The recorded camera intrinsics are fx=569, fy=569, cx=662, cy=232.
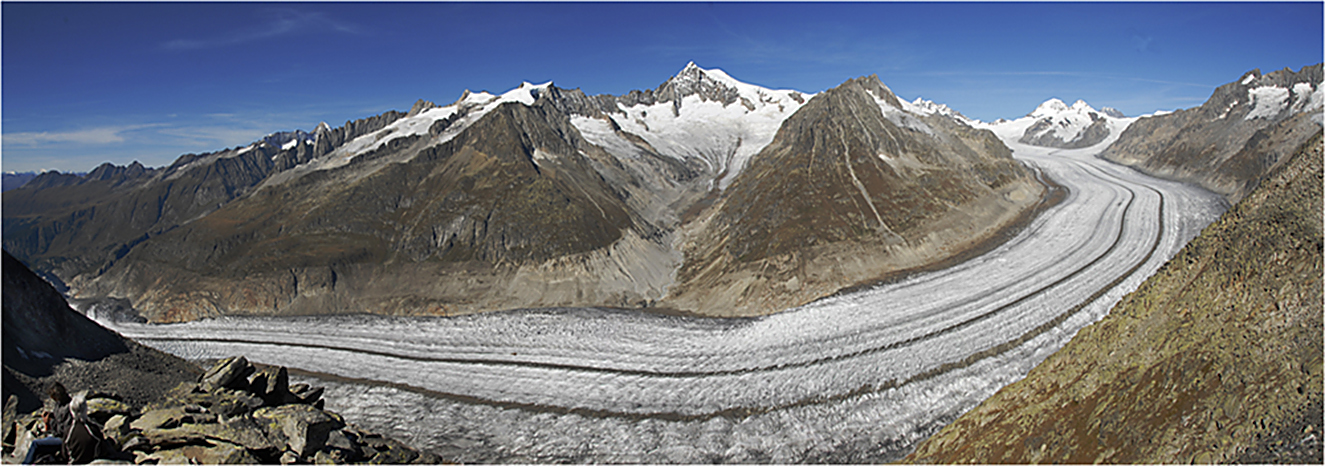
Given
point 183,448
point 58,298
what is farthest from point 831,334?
point 58,298

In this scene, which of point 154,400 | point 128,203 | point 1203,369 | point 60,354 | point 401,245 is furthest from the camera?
point 128,203

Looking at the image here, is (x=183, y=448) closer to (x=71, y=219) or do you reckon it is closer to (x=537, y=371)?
(x=537, y=371)

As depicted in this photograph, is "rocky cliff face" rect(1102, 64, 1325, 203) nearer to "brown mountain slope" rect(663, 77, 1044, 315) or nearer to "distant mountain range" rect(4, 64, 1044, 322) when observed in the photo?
"brown mountain slope" rect(663, 77, 1044, 315)

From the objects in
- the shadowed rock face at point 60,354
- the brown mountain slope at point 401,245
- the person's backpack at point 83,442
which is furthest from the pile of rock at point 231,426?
A: the brown mountain slope at point 401,245

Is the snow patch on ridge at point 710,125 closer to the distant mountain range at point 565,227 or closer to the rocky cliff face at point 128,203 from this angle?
the distant mountain range at point 565,227

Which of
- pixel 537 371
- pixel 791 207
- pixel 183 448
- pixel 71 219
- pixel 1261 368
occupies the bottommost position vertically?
pixel 537 371

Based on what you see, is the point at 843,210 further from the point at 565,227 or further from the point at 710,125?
the point at 710,125

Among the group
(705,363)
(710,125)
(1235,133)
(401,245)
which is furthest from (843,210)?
(710,125)

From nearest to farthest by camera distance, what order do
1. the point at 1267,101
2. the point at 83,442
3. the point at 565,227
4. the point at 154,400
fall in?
the point at 83,442
the point at 154,400
the point at 565,227
the point at 1267,101
